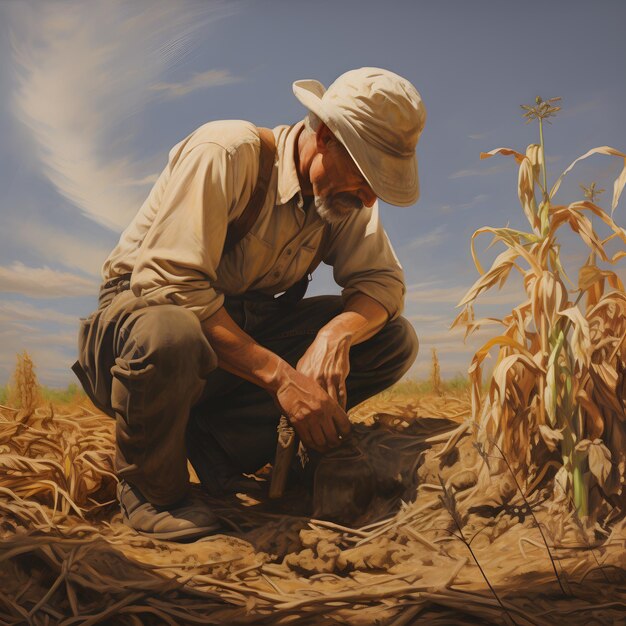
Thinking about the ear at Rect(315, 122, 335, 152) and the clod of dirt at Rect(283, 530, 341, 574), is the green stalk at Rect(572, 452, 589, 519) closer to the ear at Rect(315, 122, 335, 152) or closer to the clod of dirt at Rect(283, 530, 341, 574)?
the clod of dirt at Rect(283, 530, 341, 574)

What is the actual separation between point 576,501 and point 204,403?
102cm

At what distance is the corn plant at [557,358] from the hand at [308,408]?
0.33 metres

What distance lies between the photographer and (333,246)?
2.06 meters

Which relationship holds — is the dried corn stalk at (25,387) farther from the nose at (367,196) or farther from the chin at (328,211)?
the nose at (367,196)

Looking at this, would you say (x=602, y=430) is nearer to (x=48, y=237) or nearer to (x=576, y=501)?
(x=576, y=501)

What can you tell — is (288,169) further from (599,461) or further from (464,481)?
(599,461)

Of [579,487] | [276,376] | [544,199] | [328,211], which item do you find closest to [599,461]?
[579,487]

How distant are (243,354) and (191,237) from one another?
0.97 ft

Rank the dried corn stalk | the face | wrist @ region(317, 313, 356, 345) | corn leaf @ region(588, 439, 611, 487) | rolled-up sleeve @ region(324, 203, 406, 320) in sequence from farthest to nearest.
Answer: the dried corn stalk < rolled-up sleeve @ region(324, 203, 406, 320) < wrist @ region(317, 313, 356, 345) < the face < corn leaf @ region(588, 439, 611, 487)

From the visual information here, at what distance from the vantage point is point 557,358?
164cm

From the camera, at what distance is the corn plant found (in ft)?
5.29

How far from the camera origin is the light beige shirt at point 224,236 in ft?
5.66

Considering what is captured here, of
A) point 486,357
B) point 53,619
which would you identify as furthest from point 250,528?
point 486,357

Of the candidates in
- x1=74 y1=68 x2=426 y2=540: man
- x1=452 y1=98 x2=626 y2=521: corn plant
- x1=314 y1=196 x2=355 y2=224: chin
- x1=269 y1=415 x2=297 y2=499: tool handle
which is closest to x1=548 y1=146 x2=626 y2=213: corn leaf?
x1=452 y1=98 x2=626 y2=521: corn plant
